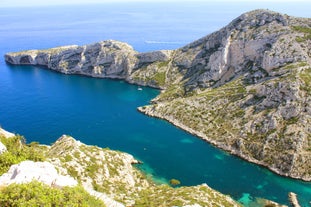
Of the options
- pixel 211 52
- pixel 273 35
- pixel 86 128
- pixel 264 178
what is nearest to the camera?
pixel 264 178

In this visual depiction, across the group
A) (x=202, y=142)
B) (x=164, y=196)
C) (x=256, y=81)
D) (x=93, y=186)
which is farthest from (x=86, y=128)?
(x=256, y=81)

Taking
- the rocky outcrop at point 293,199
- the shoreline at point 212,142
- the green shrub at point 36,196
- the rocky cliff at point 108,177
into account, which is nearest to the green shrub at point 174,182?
the rocky cliff at point 108,177

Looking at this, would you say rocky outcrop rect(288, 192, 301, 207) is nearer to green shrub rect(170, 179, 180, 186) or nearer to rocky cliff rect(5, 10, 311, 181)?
rocky cliff rect(5, 10, 311, 181)

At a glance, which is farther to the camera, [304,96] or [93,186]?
[304,96]

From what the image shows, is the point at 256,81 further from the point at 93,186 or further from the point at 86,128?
the point at 93,186

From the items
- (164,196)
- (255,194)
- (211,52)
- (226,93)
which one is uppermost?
(211,52)

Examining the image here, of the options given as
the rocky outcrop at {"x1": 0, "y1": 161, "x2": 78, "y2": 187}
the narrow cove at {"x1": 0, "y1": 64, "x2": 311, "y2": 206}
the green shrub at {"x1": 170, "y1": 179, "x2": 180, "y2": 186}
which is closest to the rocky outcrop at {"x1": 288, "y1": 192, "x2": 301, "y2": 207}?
the narrow cove at {"x1": 0, "y1": 64, "x2": 311, "y2": 206}

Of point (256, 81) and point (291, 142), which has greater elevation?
point (256, 81)

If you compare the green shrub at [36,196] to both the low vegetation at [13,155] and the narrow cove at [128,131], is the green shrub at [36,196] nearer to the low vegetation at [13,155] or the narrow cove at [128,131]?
the low vegetation at [13,155]
